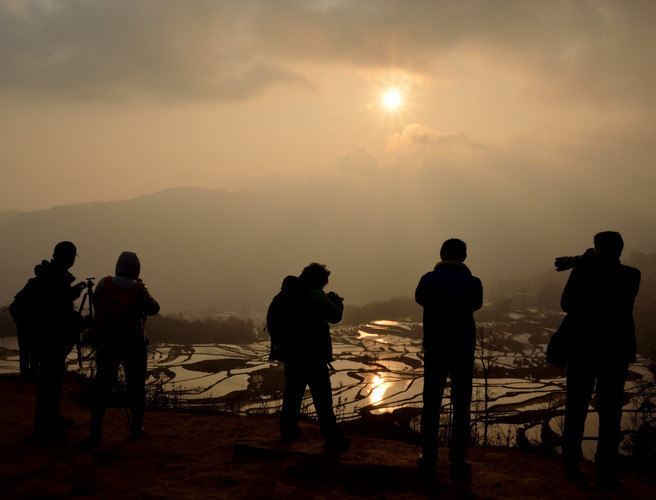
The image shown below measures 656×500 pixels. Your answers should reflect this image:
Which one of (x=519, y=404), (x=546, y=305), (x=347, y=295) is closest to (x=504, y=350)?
(x=519, y=404)

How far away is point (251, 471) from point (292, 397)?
1220mm

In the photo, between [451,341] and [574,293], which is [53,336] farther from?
[574,293]

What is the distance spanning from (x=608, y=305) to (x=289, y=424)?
3.76 metres

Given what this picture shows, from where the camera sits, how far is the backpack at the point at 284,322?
611 centimetres

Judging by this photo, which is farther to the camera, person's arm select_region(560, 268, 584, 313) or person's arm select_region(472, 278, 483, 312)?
person's arm select_region(472, 278, 483, 312)

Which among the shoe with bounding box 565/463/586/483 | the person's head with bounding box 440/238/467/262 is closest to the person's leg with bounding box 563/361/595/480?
the shoe with bounding box 565/463/586/483

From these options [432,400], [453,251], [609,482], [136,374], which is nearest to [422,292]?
[453,251]

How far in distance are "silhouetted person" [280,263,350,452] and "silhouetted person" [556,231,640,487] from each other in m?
2.45

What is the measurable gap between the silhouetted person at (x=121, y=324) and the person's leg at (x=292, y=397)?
161 cm

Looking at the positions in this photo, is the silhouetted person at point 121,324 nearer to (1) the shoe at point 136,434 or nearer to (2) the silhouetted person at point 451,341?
(1) the shoe at point 136,434

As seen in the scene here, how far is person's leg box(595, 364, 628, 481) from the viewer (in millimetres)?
4688

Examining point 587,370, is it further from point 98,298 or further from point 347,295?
point 347,295

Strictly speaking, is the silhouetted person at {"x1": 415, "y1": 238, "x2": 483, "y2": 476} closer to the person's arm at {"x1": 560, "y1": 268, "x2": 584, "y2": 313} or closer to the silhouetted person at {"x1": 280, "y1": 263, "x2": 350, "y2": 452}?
the person's arm at {"x1": 560, "y1": 268, "x2": 584, "y2": 313}

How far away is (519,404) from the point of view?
24.0 metres
